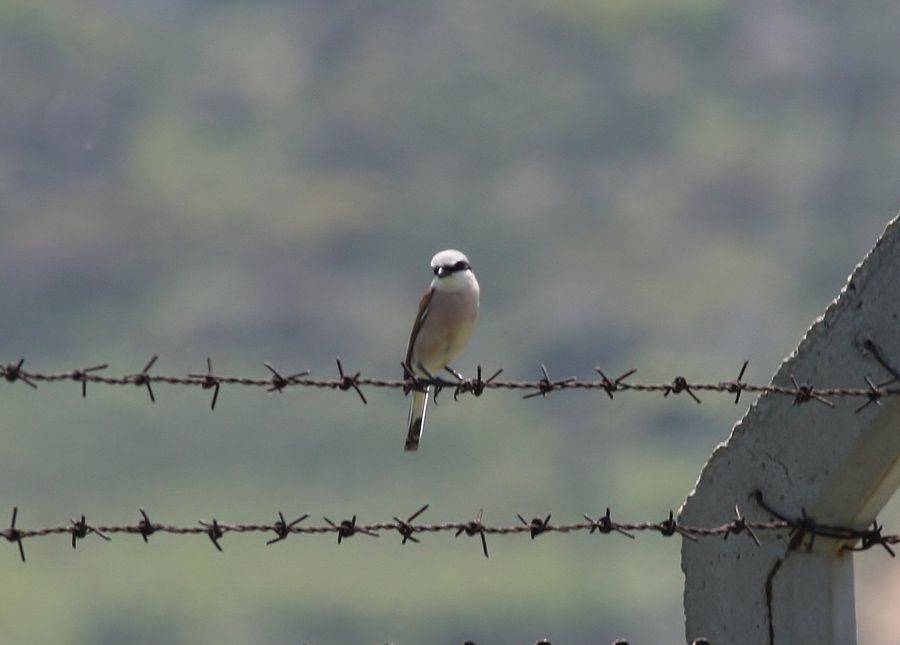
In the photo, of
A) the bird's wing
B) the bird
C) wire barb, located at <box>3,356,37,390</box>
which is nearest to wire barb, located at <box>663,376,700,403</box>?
wire barb, located at <box>3,356,37,390</box>

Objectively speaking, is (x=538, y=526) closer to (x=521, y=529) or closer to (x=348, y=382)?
(x=521, y=529)

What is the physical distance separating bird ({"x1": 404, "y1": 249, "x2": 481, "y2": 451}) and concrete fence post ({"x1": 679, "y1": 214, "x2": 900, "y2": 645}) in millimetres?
2958

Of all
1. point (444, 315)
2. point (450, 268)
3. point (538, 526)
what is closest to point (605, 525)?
point (538, 526)

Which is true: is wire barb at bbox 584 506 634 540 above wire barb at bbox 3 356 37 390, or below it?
below

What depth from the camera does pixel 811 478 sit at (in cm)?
755

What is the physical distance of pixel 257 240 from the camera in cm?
19800

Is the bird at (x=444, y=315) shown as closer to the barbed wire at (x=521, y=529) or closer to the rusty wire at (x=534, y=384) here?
the rusty wire at (x=534, y=384)

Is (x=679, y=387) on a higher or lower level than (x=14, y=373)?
higher

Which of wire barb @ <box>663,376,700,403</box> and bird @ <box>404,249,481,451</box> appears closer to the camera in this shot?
wire barb @ <box>663,376,700,403</box>

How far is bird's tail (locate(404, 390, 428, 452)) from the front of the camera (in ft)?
36.1

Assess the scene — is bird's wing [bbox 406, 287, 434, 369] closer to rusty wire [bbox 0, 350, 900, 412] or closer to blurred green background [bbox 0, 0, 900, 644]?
rusty wire [bbox 0, 350, 900, 412]

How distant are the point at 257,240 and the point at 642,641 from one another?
82.8 metres

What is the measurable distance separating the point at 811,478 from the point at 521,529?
1.34 meters

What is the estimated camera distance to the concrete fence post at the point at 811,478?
7449 millimetres
